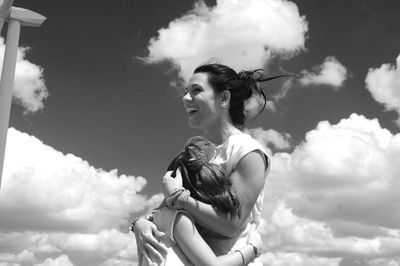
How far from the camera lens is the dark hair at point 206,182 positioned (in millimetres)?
6379

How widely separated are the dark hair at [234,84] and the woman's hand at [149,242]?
1981mm

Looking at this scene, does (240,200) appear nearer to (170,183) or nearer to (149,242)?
(170,183)

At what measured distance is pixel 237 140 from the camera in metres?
6.96

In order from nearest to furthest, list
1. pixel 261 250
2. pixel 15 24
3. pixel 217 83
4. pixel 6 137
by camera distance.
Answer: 1. pixel 261 250
2. pixel 217 83
3. pixel 6 137
4. pixel 15 24

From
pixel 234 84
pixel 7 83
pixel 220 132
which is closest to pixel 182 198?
pixel 220 132

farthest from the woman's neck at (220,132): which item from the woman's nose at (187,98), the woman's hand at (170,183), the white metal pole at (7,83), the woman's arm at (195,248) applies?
the white metal pole at (7,83)

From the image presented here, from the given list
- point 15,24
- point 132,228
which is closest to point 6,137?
point 15,24

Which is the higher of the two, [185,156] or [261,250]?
[185,156]

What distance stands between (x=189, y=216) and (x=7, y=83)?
86.9 ft

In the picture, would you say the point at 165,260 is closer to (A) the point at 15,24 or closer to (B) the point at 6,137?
(B) the point at 6,137

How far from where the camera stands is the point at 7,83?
30.2 meters

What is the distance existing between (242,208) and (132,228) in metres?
1.57

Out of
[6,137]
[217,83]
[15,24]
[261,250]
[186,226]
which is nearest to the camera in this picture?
[186,226]

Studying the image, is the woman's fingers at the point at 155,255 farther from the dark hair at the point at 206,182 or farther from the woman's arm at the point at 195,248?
the dark hair at the point at 206,182
